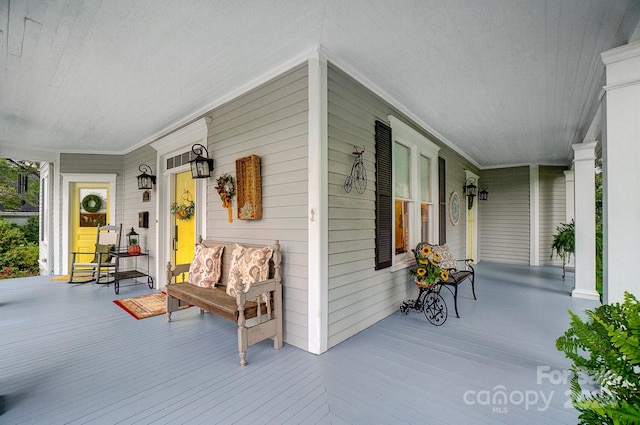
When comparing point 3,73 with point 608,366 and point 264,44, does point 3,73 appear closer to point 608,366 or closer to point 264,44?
point 264,44

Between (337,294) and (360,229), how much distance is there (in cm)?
76

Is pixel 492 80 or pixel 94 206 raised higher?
pixel 492 80

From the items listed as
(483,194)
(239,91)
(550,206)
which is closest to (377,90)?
(239,91)

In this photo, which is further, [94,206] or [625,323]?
[94,206]

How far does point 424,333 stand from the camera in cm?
308

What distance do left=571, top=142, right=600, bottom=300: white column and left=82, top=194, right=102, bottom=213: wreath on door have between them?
9.24 metres

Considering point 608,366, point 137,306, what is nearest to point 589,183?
point 608,366

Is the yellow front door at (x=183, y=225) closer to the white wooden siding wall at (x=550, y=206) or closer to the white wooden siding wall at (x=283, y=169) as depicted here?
the white wooden siding wall at (x=283, y=169)

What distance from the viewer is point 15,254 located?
8.68 m

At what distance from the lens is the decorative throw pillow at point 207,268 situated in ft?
10.9

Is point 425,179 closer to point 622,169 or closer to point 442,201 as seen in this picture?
point 442,201

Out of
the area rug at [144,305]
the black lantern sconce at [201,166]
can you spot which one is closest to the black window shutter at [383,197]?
the black lantern sconce at [201,166]

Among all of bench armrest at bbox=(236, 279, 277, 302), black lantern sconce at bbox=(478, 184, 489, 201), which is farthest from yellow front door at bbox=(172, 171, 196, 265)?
black lantern sconce at bbox=(478, 184, 489, 201)

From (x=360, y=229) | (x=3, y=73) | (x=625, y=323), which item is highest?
(x=3, y=73)
